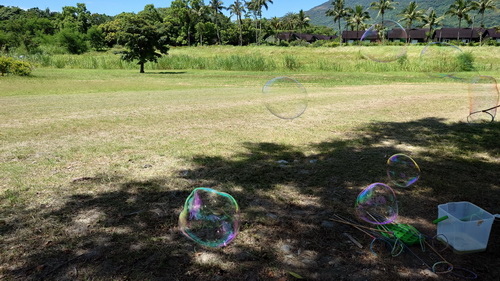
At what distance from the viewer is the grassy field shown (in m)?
3.03

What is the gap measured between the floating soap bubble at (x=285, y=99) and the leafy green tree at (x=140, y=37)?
59.0ft

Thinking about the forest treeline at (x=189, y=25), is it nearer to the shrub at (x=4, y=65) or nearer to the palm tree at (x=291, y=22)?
the palm tree at (x=291, y=22)

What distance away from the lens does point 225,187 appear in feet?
15.3

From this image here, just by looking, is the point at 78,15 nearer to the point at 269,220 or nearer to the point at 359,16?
the point at 359,16

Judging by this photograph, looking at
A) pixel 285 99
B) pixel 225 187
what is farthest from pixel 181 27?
pixel 225 187

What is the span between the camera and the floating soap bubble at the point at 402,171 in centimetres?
478

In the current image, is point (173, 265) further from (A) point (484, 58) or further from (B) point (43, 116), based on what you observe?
(A) point (484, 58)

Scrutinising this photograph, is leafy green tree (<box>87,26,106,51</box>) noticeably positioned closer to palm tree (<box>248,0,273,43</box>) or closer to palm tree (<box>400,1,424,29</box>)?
palm tree (<box>248,0,273,43</box>)

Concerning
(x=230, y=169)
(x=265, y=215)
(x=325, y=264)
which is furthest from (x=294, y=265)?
(x=230, y=169)

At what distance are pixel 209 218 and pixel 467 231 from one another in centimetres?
239

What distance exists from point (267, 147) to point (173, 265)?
4.01 m

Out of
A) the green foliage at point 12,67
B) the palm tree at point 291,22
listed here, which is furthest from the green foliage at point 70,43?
the palm tree at point 291,22

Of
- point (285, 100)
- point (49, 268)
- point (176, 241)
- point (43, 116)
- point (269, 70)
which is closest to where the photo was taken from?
point (49, 268)

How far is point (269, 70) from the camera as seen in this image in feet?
108
